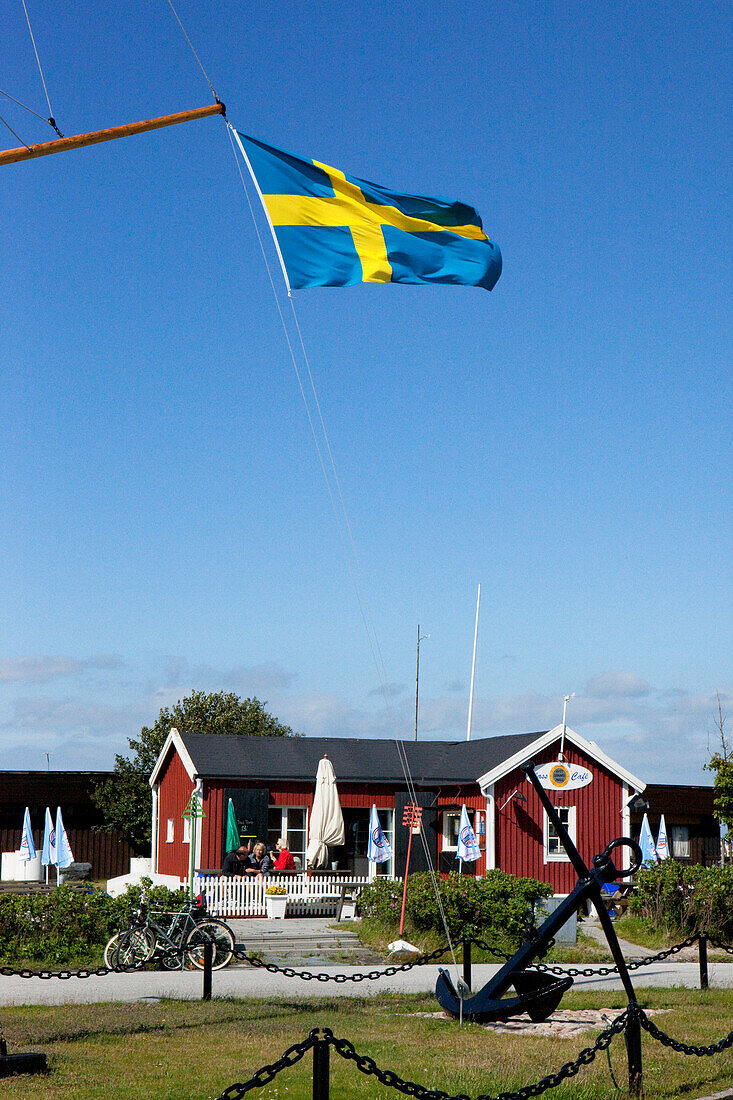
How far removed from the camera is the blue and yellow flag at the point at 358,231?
11.0 m

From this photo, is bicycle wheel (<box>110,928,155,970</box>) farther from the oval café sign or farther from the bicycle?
the oval café sign

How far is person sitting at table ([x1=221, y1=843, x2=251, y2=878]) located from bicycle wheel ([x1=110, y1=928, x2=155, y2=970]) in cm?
888

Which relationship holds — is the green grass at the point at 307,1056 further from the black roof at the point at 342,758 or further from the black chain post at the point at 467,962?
the black roof at the point at 342,758

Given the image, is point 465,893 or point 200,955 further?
point 465,893

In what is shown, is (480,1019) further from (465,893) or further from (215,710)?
(215,710)

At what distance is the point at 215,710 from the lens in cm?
5066

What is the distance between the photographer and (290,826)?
27.4 meters

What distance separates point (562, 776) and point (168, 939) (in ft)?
46.7

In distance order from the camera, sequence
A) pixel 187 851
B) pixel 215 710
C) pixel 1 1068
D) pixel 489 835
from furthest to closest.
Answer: pixel 215 710, pixel 187 851, pixel 489 835, pixel 1 1068

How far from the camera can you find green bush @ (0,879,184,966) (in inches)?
619

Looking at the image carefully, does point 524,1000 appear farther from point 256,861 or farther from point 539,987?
point 256,861

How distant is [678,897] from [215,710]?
33.5 m

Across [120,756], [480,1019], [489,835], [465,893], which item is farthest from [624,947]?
[120,756]

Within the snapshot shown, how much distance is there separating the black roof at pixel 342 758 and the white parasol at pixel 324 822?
2.76 metres
